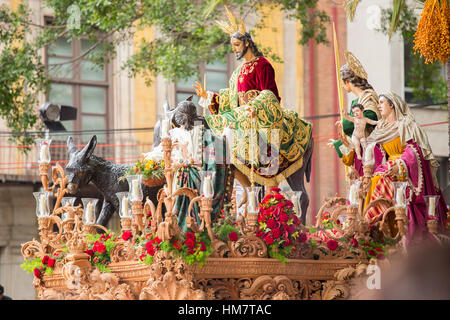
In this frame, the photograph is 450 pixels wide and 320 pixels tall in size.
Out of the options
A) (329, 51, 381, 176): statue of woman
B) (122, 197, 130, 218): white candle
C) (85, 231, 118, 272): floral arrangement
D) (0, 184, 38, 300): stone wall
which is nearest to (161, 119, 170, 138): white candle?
(122, 197, 130, 218): white candle

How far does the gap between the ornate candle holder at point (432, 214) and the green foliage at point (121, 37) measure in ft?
25.7

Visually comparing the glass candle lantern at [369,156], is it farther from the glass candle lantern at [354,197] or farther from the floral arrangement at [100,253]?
the floral arrangement at [100,253]

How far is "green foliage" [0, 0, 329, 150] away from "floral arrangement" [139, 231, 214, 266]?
29.1 feet

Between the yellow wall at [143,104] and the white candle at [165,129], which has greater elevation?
the yellow wall at [143,104]

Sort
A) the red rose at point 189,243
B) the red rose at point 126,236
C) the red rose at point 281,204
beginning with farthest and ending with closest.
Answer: the red rose at point 126,236
the red rose at point 281,204
the red rose at point 189,243

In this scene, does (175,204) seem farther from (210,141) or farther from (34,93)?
(34,93)

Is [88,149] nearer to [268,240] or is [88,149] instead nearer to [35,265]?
[35,265]

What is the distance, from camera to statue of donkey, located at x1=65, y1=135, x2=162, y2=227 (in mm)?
14552

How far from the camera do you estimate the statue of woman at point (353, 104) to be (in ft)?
44.3

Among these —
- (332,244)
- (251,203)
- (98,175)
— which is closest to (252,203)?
(251,203)

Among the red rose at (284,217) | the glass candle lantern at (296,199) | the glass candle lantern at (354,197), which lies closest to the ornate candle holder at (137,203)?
the red rose at (284,217)

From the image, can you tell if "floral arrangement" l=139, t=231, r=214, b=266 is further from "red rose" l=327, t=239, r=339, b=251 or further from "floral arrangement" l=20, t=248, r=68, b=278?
"floral arrangement" l=20, t=248, r=68, b=278

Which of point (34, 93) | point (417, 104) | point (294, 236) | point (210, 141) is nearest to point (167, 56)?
point (34, 93)

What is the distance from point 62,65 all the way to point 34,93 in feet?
9.04
